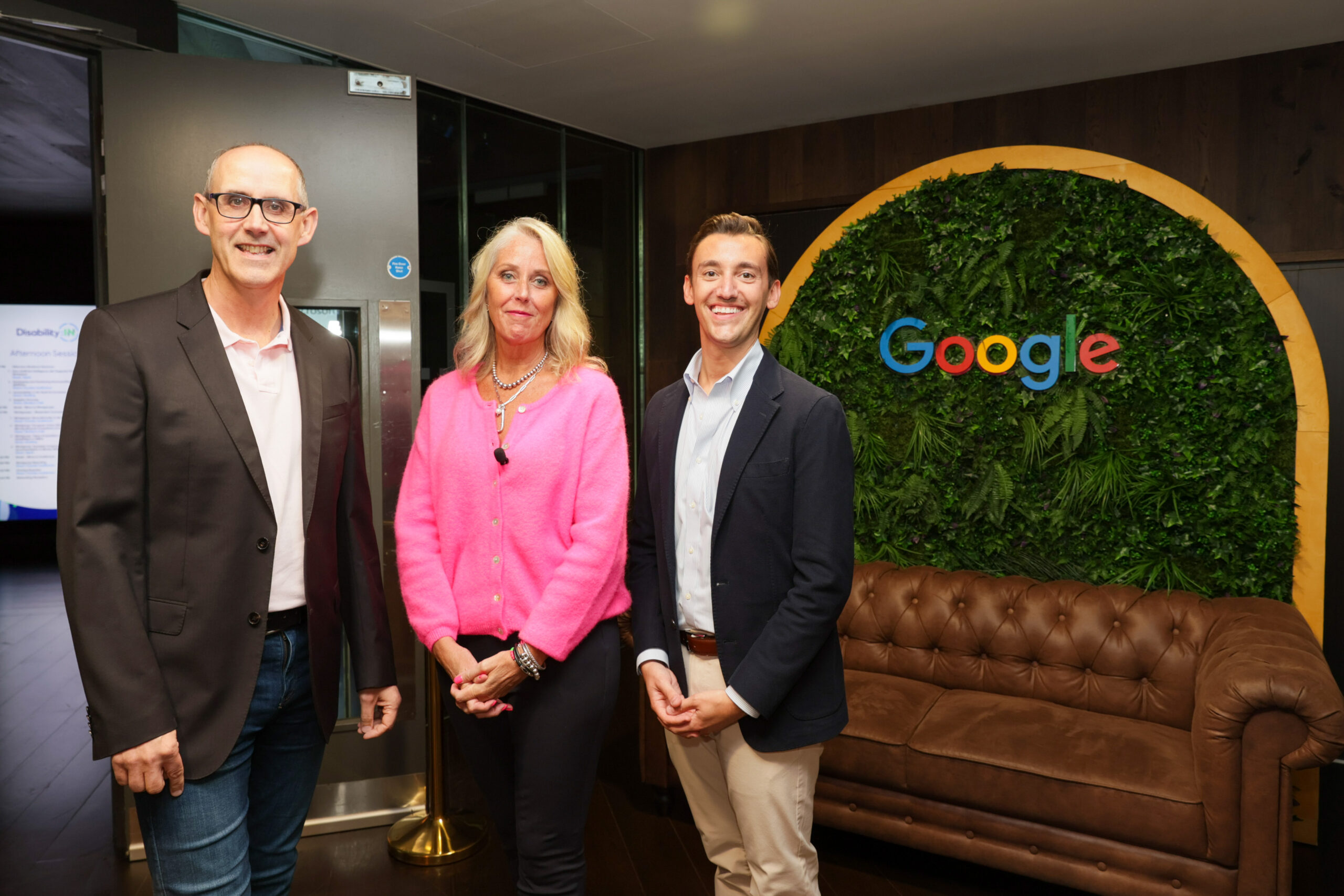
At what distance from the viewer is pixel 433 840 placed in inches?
123

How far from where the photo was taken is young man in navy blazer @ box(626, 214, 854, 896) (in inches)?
68.5

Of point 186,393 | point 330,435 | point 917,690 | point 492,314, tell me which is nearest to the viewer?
point 186,393

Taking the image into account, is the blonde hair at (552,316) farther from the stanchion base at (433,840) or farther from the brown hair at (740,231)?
the stanchion base at (433,840)

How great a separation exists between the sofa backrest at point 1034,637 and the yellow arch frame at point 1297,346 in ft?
1.38

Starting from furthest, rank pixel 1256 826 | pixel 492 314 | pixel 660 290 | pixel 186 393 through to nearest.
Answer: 1. pixel 660 290
2. pixel 1256 826
3. pixel 492 314
4. pixel 186 393

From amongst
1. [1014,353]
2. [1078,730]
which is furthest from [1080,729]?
[1014,353]

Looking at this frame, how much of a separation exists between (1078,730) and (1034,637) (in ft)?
1.72

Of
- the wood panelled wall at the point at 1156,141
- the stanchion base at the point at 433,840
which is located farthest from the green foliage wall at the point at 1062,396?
the stanchion base at the point at 433,840

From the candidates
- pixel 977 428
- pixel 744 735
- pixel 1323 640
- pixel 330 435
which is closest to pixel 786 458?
pixel 744 735

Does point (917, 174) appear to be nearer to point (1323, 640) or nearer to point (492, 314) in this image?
point (1323, 640)

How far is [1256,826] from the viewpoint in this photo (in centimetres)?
250

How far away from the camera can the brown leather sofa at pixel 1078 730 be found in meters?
2.52

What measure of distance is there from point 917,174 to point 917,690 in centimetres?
238

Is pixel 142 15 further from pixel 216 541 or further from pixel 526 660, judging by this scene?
pixel 526 660
